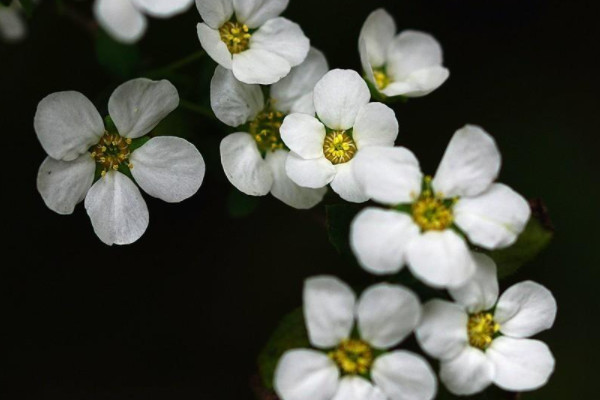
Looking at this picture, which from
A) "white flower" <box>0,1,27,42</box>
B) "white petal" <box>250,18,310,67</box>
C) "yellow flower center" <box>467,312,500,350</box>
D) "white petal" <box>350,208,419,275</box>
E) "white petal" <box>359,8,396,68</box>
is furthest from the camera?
"white flower" <box>0,1,27,42</box>

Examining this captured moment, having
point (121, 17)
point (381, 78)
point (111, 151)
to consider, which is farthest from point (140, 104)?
point (381, 78)

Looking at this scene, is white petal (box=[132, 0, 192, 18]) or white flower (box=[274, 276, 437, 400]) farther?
white petal (box=[132, 0, 192, 18])

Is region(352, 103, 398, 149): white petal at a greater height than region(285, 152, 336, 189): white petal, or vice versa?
region(352, 103, 398, 149): white petal

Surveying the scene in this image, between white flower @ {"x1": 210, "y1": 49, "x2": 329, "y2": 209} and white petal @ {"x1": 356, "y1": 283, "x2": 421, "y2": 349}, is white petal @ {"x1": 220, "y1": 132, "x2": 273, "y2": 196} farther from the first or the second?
white petal @ {"x1": 356, "y1": 283, "x2": 421, "y2": 349}

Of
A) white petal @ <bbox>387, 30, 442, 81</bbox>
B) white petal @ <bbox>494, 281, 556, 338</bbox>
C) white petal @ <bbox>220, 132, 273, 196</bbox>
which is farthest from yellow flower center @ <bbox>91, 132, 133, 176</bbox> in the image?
white petal @ <bbox>494, 281, 556, 338</bbox>

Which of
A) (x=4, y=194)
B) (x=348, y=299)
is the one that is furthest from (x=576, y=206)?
(x=4, y=194)

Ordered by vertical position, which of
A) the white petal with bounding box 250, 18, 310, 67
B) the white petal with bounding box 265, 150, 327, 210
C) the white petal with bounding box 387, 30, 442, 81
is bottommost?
the white petal with bounding box 265, 150, 327, 210

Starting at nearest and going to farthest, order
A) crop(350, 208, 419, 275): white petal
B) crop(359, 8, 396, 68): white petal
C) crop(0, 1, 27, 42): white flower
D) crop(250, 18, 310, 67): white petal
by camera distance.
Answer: crop(350, 208, 419, 275): white petal, crop(250, 18, 310, 67): white petal, crop(359, 8, 396, 68): white petal, crop(0, 1, 27, 42): white flower
